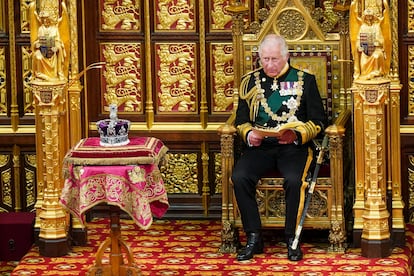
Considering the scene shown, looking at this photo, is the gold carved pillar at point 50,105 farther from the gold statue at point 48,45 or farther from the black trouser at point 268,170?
the black trouser at point 268,170

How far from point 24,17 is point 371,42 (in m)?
2.77

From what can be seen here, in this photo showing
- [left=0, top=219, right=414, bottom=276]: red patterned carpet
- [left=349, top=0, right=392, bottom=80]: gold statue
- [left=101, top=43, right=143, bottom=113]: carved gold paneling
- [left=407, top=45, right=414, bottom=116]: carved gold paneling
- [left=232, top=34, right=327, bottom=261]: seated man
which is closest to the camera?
[left=0, top=219, right=414, bottom=276]: red patterned carpet

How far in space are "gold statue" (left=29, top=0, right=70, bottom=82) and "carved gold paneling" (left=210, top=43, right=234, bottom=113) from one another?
1379 millimetres

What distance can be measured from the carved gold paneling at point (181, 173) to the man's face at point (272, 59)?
49.5 inches

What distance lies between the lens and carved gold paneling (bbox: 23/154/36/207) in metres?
10.8

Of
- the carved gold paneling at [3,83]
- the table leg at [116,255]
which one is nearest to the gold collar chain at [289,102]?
the table leg at [116,255]

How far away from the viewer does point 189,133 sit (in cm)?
1066

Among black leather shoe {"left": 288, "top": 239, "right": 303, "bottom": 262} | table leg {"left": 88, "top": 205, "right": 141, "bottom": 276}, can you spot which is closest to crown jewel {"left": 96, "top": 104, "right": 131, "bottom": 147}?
table leg {"left": 88, "top": 205, "right": 141, "bottom": 276}

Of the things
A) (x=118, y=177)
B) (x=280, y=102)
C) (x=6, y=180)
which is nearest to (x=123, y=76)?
(x=6, y=180)

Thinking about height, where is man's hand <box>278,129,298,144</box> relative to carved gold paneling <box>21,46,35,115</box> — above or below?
below

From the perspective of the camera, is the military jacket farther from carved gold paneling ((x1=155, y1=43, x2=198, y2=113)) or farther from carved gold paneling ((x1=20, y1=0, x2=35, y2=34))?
carved gold paneling ((x1=20, y1=0, x2=35, y2=34))

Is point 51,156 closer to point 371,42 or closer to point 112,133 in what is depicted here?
point 112,133

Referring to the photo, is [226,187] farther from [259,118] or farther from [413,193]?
[413,193]

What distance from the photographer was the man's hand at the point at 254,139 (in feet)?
31.4
